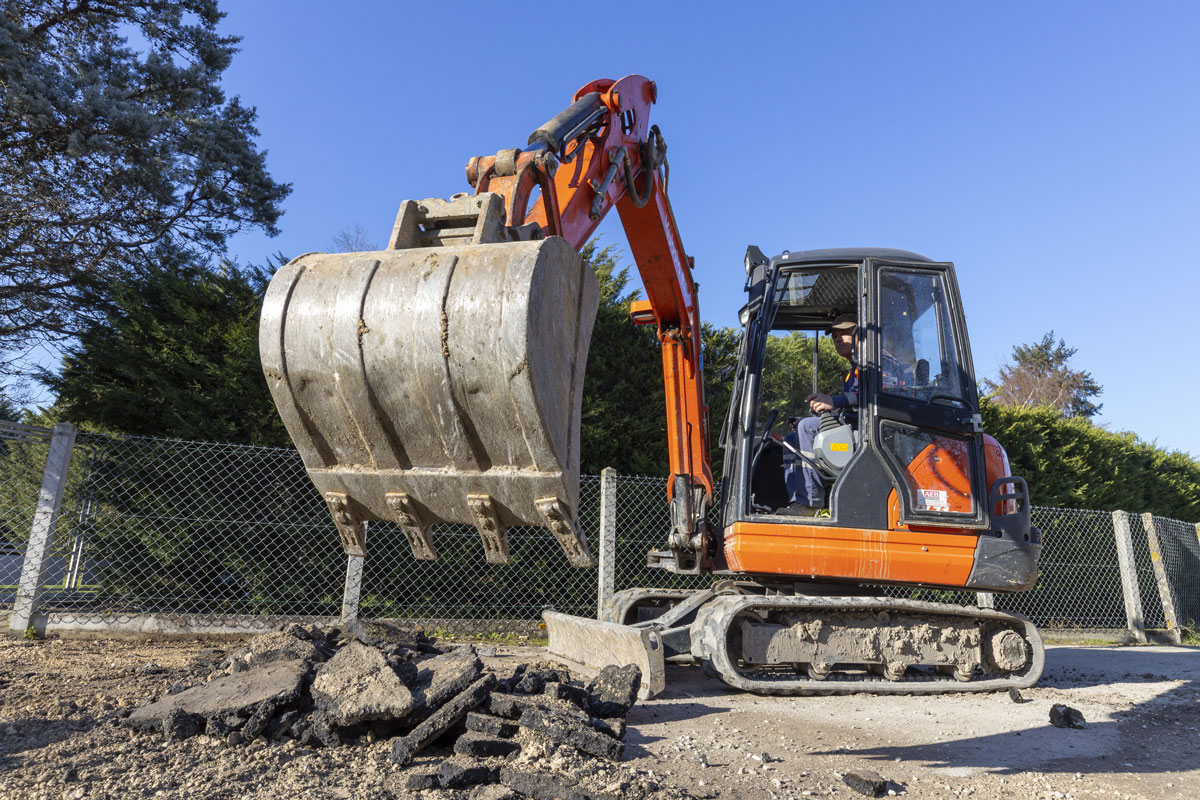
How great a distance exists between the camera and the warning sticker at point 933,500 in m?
4.69

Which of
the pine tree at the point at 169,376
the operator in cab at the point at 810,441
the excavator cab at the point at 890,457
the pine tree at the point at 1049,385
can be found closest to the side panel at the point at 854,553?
the excavator cab at the point at 890,457

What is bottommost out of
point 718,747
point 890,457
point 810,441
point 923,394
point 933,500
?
point 718,747

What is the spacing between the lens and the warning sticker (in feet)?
15.4

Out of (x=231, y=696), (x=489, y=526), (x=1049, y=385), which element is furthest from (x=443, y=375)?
(x=1049, y=385)

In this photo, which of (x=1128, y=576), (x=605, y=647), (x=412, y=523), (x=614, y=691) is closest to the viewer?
(x=412, y=523)

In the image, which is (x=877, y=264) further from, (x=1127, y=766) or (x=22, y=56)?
(x=22, y=56)

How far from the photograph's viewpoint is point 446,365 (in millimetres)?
2205

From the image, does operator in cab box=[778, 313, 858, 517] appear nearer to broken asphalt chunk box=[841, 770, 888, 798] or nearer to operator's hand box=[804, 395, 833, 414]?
operator's hand box=[804, 395, 833, 414]

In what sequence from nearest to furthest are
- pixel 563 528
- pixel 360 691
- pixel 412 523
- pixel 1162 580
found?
pixel 563 528, pixel 412 523, pixel 360 691, pixel 1162 580

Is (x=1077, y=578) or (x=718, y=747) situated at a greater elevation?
(x=1077, y=578)

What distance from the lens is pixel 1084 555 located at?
9.30 meters

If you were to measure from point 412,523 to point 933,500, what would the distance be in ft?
11.6

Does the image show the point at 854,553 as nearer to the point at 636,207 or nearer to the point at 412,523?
the point at 636,207

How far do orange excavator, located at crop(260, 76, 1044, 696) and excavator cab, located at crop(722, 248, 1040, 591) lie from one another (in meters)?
0.01
